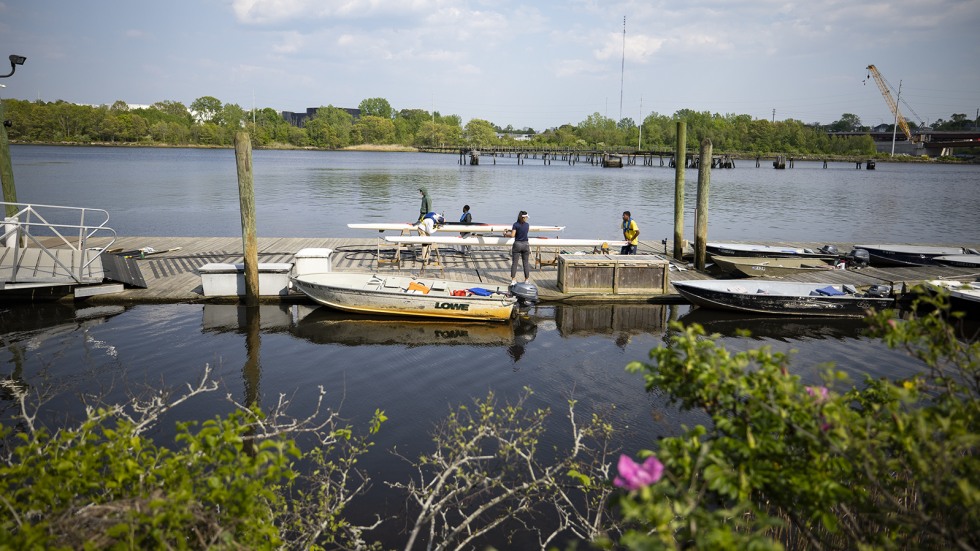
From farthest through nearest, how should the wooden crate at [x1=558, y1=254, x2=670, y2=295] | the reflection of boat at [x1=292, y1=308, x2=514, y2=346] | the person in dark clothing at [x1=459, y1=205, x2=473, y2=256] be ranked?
the person in dark clothing at [x1=459, y1=205, x2=473, y2=256] < the wooden crate at [x1=558, y1=254, x2=670, y2=295] < the reflection of boat at [x1=292, y1=308, x2=514, y2=346]

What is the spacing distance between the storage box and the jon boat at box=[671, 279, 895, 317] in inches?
379

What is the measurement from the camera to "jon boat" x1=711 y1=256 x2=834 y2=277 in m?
17.4

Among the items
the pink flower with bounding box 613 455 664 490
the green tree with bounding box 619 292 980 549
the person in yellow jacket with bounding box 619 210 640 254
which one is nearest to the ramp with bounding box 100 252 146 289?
the person in yellow jacket with bounding box 619 210 640 254

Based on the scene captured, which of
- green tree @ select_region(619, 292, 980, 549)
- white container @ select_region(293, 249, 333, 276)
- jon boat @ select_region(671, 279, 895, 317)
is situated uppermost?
green tree @ select_region(619, 292, 980, 549)

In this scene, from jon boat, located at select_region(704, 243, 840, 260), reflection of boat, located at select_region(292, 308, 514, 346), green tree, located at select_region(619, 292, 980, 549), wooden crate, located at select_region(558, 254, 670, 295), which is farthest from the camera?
jon boat, located at select_region(704, 243, 840, 260)

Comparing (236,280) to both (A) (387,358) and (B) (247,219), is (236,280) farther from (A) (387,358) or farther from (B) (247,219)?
(A) (387,358)

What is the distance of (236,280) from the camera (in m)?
15.7

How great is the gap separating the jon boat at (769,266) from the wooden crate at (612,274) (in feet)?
7.92

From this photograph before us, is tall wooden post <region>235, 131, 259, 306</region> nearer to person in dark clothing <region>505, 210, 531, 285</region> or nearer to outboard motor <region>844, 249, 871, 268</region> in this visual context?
person in dark clothing <region>505, 210, 531, 285</region>

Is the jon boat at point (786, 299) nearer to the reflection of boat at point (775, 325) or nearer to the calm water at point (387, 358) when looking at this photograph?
the reflection of boat at point (775, 325)

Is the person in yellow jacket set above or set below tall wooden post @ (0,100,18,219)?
below

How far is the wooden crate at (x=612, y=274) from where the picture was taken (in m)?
16.2

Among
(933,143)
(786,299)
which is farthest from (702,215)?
(933,143)

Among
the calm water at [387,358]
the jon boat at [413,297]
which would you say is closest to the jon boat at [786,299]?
the calm water at [387,358]
